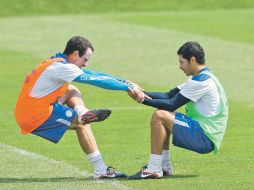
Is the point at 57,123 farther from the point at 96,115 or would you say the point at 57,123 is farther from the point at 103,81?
the point at 103,81

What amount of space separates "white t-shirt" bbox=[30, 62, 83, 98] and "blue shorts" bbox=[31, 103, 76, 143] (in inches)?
9.1

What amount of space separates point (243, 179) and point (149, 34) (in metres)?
18.1

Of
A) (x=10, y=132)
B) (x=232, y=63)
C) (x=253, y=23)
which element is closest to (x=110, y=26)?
(x=253, y=23)

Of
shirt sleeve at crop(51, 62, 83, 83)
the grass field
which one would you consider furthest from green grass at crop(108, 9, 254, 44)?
shirt sleeve at crop(51, 62, 83, 83)

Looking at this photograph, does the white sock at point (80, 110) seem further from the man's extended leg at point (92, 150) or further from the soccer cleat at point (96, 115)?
the soccer cleat at point (96, 115)

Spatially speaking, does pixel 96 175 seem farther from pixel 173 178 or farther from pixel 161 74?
pixel 161 74

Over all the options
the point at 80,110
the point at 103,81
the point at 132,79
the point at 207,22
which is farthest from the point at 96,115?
the point at 207,22

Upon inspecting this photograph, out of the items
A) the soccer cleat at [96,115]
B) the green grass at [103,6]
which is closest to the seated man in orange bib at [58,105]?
the soccer cleat at [96,115]

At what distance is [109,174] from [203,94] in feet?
5.04

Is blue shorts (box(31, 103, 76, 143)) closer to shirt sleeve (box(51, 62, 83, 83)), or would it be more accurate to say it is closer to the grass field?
shirt sleeve (box(51, 62, 83, 83))

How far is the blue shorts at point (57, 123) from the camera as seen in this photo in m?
12.7

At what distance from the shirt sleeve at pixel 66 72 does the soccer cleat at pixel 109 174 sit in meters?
1.21

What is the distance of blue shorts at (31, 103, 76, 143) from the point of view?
12.7 m

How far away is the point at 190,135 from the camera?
12.6 meters
